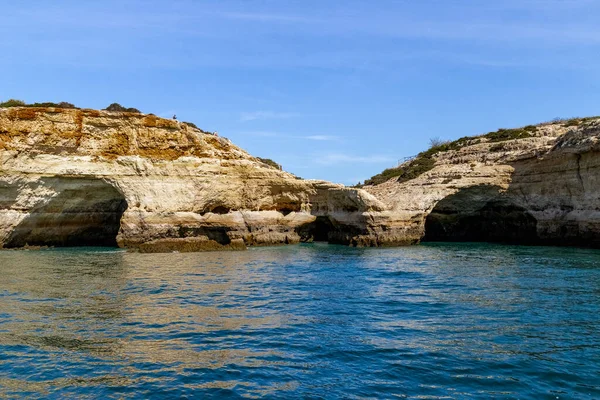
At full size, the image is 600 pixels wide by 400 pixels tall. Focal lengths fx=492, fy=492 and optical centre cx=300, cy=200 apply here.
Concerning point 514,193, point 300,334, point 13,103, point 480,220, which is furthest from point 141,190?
point 480,220

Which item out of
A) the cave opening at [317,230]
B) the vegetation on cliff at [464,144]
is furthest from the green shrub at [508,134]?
the cave opening at [317,230]

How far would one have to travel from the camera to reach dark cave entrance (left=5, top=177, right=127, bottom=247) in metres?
31.9

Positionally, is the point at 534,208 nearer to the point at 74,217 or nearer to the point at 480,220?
the point at 480,220

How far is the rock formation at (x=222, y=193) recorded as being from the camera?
30.6 metres

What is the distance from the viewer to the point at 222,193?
33625 mm

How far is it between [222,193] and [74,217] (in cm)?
1058

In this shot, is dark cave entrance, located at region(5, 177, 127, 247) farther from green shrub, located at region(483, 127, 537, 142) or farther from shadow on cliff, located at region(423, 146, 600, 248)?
green shrub, located at region(483, 127, 537, 142)

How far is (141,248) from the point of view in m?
28.1

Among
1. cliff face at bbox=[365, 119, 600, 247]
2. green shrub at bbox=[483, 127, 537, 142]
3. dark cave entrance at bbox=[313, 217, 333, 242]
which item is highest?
green shrub at bbox=[483, 127, 537, 142]

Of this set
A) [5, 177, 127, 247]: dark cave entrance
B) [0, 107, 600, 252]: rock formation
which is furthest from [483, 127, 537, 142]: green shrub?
[5, 177, 127, 247]: dark cave entrance

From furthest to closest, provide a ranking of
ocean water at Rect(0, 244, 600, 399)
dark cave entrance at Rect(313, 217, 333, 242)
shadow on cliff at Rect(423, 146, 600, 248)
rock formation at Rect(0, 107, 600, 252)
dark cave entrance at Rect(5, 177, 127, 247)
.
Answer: dark cave entrance at Rect(313, 217, 333, 242) < dark cave entrance at Rect(5, 177, 127, 247) < rock formation at Rect(0, 107, 600, 252) < shadow on cliff at Rect(423, 146, 600, 248) < ocean water at Rect(0, 244, 600, 399)

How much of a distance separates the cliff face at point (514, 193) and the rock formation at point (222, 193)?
3.6 inches

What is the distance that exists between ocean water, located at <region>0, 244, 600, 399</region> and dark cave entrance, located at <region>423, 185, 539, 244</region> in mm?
16226

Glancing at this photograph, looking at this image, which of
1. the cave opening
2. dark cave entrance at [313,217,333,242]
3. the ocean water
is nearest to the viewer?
the ocean water
